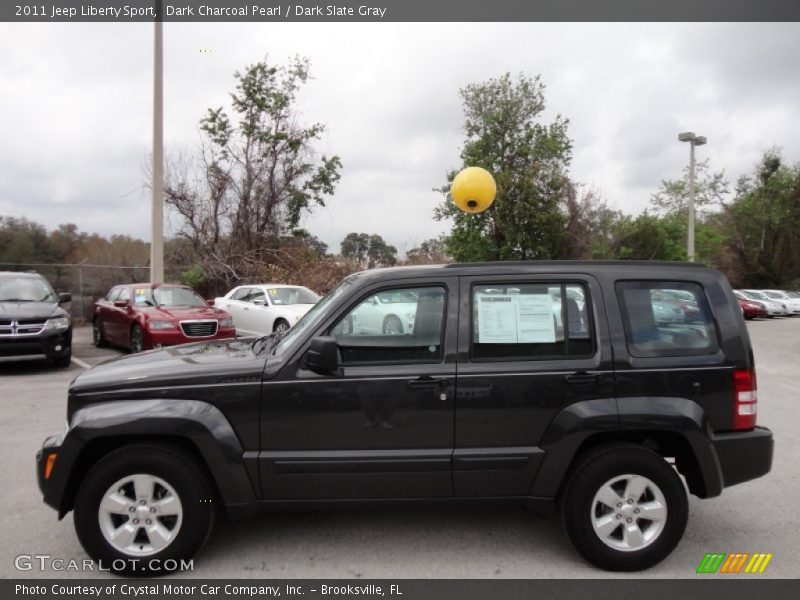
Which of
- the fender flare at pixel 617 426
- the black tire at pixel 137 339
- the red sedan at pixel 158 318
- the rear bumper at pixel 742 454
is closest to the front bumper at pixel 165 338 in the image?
the red sedan at pixel 158 318

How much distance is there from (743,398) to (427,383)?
188 centimetres

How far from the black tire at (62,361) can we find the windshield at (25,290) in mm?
1118

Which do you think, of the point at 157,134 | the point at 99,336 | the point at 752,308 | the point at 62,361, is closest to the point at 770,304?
the point at 752,308

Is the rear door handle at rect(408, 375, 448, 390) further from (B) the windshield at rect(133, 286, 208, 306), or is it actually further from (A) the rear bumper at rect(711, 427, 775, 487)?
(B) the windshield at rect(133, 286, 208, 306)

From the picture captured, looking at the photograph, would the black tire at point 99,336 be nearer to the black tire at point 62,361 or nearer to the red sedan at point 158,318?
the red sedan at point 158,318

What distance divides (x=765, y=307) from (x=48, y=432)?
3199cm

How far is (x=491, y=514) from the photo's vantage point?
4207mm

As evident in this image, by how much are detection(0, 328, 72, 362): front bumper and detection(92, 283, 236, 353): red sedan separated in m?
1.31

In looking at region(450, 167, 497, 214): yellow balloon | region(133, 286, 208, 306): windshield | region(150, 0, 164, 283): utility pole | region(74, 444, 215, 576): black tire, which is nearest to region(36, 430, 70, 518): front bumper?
region(74, 444, 215, 576): black tire

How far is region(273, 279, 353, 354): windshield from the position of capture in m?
3.55

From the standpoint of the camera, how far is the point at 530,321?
3525 millimetres

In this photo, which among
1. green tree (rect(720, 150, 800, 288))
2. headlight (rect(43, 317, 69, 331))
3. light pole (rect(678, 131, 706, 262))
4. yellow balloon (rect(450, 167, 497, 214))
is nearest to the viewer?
yellow balloon (rect(450, 167, 497, 214))

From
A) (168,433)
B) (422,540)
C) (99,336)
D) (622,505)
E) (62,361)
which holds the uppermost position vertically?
→ (168,433)

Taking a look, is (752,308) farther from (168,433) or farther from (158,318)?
(168,433)
